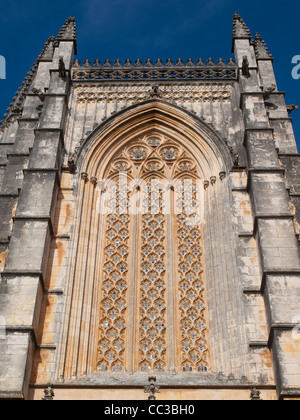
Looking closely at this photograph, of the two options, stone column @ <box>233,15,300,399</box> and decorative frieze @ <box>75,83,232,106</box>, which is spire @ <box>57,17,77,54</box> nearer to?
decorative frieze @ <box>75,83,232,106</box>

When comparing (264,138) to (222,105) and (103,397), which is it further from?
→ (103,397)

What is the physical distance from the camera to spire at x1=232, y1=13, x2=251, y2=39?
1825cm

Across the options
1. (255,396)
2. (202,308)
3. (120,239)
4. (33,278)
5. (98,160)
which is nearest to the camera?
(255,396)

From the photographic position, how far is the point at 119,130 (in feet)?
53.3

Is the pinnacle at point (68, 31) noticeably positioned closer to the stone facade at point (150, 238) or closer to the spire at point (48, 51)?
the stone facade at point (150, 238)

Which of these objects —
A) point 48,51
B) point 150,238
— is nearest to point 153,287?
point 150,238

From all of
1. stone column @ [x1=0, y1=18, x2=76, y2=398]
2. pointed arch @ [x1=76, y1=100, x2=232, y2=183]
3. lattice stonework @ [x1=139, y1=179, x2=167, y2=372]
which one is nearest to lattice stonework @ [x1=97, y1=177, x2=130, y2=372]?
lattice stonework @ [x1=139, y1=179, x2=167, y2=372]

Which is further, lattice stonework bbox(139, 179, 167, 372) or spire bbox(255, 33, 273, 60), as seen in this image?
spire bbox(255, 33, 273, 60)

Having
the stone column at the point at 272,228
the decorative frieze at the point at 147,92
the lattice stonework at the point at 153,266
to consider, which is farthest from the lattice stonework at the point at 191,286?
the decorative frieze at the point at 147,92

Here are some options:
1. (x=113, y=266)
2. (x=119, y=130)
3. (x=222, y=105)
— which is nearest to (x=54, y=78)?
(x=119, y=130)

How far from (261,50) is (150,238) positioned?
842cm

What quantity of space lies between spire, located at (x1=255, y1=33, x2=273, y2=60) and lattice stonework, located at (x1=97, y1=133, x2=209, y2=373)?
482cm
